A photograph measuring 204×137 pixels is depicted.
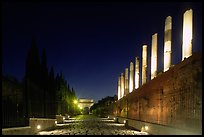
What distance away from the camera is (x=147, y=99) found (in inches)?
766

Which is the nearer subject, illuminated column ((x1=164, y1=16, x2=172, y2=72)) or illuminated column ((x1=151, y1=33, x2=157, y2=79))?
illuminated column ((x1=164, y1=16, x2=172, y2=72))

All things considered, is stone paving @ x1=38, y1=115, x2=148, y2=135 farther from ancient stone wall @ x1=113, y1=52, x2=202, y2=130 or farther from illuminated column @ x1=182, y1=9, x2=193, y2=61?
illuminated column @ x1=182, y1=9, x2=193, y2=61

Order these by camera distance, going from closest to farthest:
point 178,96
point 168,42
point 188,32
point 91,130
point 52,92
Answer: point 178,96
point 188,32
point 168,42
point 91,130
point 52,92

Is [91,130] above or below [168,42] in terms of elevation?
below

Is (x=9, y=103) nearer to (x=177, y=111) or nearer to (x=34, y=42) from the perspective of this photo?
(x=177, y=111)

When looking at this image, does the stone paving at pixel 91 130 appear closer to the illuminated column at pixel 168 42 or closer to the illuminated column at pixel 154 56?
the illuminated column at pixel 168 42

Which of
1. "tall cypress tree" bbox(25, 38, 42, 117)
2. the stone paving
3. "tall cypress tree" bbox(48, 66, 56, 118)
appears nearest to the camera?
"tall cypress tree" bbox(25, 38, 42, 117)

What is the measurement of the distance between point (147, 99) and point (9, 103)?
9.24 m

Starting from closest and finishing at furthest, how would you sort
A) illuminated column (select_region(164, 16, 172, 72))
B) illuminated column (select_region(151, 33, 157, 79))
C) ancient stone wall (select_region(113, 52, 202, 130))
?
ancient stone wall (select_region(113, 52, 202, 130)), illuminated column (select_region(164, 16, 172, 72)), illuminated column (select_region(151, 33, 157, 79))

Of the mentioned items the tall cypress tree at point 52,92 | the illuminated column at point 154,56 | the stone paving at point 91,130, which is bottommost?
the stone paving at point 91,130

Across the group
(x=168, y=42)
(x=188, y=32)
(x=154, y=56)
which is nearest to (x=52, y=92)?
(x=154, y=56)

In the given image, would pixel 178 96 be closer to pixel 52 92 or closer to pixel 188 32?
pixel 188 32

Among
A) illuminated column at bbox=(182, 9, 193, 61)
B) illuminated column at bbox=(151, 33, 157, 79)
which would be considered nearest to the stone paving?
illuminated column at bbox=(151, 33, 157, 79)

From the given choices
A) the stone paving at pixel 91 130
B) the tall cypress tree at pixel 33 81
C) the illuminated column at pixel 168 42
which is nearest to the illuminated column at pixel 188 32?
the illuminated column at pixel 168 42
